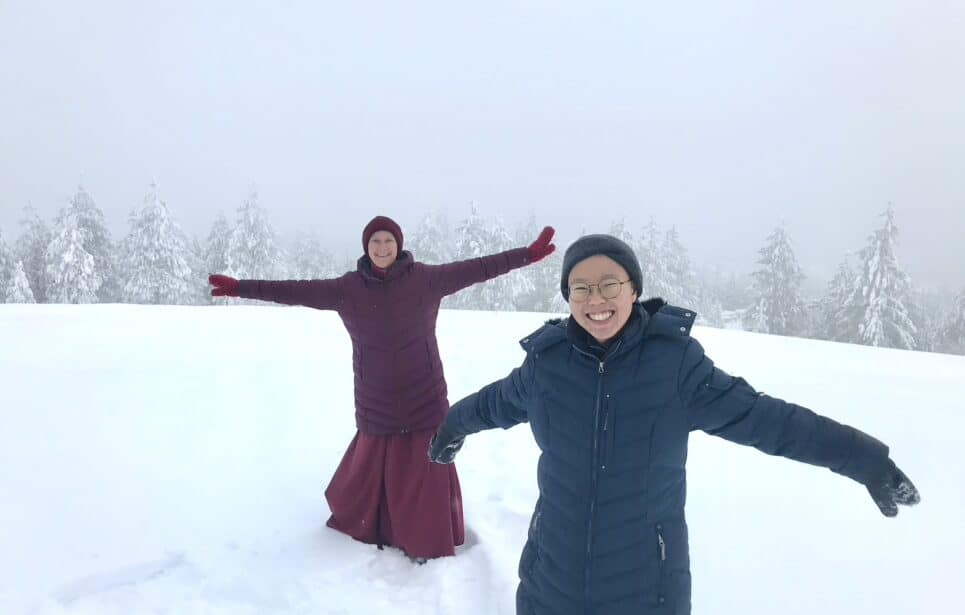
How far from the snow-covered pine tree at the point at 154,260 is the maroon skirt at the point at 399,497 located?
30.9 m

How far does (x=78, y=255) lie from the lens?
1123 inches

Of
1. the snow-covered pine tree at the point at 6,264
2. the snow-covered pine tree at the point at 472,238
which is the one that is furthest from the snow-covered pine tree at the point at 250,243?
the snow-covered pine tree at the point at 472,238

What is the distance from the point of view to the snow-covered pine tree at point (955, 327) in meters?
31.8

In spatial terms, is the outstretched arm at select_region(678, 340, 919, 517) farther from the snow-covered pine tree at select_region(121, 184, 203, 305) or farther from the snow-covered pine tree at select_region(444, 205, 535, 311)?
the snow-covered pine tree at select_region(121, 184, 203, 305)

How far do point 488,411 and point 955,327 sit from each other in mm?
39767

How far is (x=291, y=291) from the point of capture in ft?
14.0

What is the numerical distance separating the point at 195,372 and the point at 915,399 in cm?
976

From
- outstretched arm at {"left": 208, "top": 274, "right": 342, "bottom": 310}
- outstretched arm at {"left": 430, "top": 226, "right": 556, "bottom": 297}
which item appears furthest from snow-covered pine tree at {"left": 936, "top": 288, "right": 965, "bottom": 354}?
outstretched arm at {"left": 208, "top": 274, "right": 342, "bottom": 310}

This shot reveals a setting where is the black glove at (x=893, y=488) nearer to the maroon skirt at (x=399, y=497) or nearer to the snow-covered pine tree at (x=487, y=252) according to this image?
the maroon skirt at (x=399, y=497)

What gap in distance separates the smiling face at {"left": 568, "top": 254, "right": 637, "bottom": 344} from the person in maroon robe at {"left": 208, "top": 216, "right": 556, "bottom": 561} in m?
2.22

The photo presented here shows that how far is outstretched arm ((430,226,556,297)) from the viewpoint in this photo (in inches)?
169

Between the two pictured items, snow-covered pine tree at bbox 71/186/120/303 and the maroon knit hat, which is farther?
snow-covered pine tree at bbox 71/186/120/303

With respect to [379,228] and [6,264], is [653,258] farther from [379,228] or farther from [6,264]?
[6,264]

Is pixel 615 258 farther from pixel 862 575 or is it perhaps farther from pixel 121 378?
pixel 121 378
